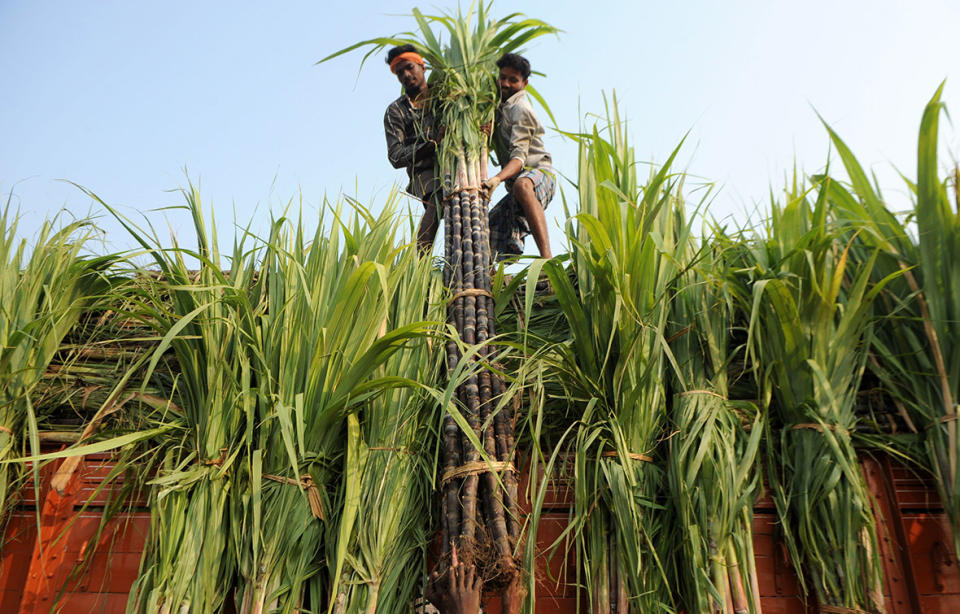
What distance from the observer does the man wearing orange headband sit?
296 centimetres

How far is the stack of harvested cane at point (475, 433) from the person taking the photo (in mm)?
1894

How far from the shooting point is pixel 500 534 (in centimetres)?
191

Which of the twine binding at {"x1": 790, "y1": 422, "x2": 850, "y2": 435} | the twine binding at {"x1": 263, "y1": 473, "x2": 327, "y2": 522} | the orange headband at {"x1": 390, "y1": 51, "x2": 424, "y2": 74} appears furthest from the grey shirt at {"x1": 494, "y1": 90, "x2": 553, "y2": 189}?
the twine binding at {"x1": 263, "y1": 473, "x2": 327, "y2": 522}

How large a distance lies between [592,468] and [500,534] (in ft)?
1.00

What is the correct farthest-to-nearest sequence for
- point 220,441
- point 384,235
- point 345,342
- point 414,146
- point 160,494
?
point 414,146
point 384,235
point 345,342
point 220,441
point 160,494

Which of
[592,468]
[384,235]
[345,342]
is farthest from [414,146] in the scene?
[592,468]

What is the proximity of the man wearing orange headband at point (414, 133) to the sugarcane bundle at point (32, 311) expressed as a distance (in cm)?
119

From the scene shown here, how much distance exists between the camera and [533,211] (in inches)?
114

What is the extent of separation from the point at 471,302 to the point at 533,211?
0.69 m

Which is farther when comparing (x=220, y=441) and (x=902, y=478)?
(x=902, y=478)

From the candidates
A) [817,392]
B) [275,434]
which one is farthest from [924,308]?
[275,434]

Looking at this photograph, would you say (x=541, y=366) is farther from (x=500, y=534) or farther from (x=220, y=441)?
(x=220, y=441)

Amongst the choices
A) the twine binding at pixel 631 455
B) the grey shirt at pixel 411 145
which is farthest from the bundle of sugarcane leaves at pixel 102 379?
the twine binding at pixel 631 455

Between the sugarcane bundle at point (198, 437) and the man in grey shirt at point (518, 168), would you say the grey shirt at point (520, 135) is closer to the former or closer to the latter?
the man in grey shirt at point (518, 168)
